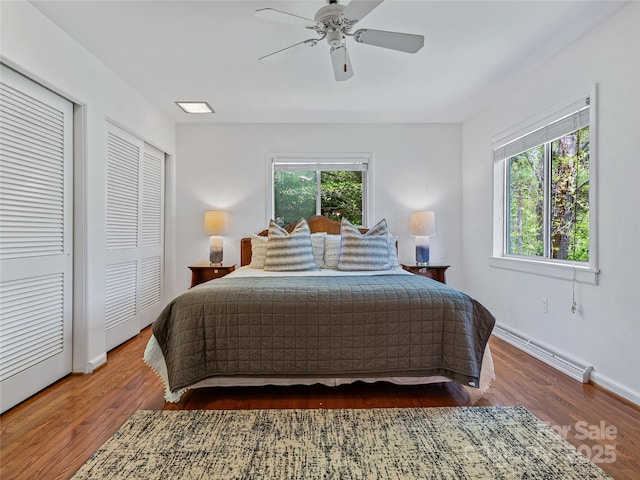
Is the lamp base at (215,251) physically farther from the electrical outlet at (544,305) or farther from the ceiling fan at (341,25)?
the electrical outlet at (544,305)

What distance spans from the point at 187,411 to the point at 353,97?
121 inches

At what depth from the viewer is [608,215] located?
7.68 feet

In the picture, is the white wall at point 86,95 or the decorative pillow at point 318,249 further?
the decorative pillow at point 318,249

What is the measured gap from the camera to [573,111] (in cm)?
263

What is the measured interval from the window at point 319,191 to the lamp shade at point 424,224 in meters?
0.68

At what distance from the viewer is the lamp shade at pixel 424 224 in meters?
4.10

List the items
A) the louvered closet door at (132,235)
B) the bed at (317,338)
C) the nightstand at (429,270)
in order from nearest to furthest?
the bed at (317,338)
the louvered closet door at (132,235)
the nightstand at (429,270)

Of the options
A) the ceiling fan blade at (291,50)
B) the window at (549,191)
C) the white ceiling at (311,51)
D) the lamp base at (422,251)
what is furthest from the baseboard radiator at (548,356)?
the ceiling fan blade at (291,50)

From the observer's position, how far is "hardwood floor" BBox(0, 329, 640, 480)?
1649 mm

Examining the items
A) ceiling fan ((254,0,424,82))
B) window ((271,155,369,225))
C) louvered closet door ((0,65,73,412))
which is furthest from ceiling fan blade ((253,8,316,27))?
window ((271,155,369,225))

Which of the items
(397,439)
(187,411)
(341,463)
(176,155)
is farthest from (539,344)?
(176,155)

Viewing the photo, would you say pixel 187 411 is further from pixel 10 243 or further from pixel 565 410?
pixel 565 410

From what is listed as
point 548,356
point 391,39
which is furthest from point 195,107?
point 548,356

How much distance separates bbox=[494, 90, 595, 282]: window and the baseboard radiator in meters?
0.70
